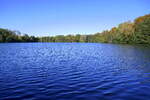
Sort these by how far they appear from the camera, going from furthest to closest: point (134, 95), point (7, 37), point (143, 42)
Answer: point (7, 37)
point (143, 42)
point (134, 95)

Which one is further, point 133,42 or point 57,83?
point 133,42

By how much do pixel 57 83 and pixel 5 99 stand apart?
3.82 metres

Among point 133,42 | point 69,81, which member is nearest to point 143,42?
point 133,42

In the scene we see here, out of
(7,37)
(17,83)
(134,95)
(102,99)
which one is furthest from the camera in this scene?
(7,37)

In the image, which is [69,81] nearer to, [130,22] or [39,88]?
[39,88]

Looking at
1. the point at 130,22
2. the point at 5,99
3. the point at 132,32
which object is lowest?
the point at 5,99

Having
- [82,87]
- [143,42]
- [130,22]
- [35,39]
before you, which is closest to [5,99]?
[82,87]

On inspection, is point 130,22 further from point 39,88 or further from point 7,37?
point 7,37

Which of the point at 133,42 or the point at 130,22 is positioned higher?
the point at 130,22

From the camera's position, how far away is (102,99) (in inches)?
315

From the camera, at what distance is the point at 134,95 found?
342 inches

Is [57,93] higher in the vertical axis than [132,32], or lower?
lower

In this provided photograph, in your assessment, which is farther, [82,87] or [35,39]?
[35,39]

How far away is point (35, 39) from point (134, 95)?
174 m
